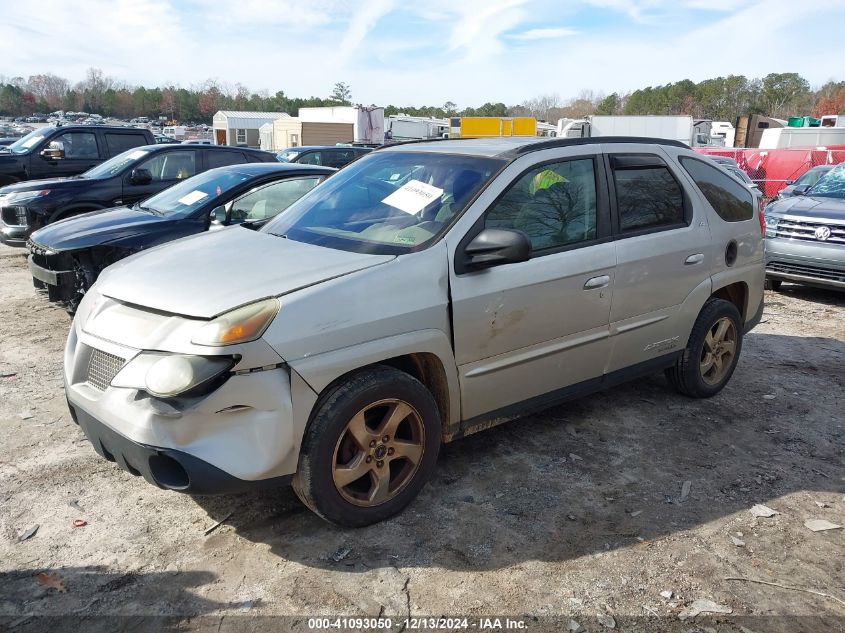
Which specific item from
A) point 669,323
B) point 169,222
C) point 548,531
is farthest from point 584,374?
point 169,222

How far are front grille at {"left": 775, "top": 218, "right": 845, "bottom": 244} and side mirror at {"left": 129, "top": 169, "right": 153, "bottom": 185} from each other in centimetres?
828

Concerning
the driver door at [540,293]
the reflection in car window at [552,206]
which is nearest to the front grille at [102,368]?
the driver door at [540,293]

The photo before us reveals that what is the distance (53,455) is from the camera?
12.9 ft

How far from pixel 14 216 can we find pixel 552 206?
25.0 feet

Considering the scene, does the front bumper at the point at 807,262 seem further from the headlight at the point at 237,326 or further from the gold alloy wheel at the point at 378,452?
the headlight at the point at 237,326

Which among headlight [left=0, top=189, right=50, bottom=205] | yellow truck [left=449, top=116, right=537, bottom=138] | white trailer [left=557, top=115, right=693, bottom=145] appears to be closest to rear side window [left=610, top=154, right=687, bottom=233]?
headlight [left=0, top=189, right=50, bottom=205]

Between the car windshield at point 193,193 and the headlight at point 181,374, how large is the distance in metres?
3.88

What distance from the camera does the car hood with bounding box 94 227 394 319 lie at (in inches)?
115

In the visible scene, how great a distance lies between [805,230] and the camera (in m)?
8.42

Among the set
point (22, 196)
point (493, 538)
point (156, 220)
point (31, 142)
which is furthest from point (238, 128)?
point (493, 538)

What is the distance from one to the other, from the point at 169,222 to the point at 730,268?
15.9 ft

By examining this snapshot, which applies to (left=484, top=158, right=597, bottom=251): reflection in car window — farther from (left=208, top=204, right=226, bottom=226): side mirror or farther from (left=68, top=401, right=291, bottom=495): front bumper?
(left=208, top=204, right=226, bottom=226): side mirror

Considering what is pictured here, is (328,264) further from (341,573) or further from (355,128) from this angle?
(355,128)

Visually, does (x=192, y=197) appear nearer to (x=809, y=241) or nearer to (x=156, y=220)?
(x=156, y=220)
